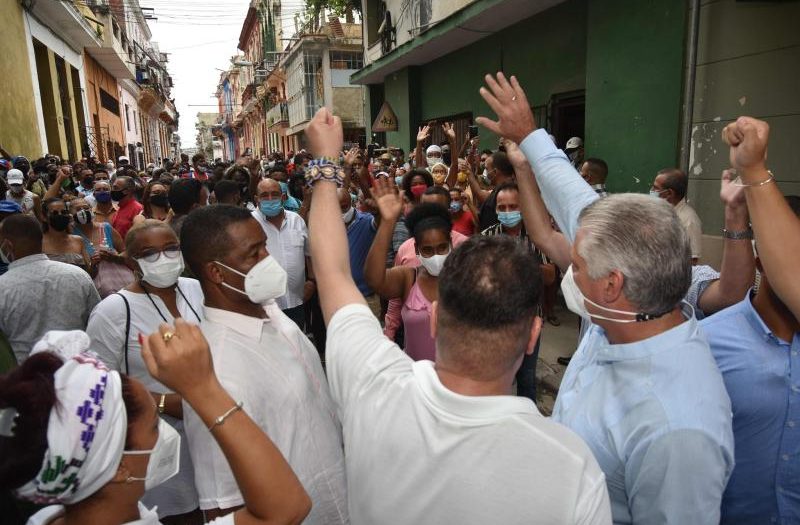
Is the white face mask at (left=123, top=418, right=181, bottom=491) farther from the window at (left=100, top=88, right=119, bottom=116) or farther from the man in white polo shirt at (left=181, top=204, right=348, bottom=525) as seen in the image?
the window at (left=100, top=88, right=119, bottom=116)

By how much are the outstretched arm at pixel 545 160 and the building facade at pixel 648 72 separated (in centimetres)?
Result: 426

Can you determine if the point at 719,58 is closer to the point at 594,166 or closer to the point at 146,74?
the point at 594,166

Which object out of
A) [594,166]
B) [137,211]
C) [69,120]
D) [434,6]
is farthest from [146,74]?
[594,166]

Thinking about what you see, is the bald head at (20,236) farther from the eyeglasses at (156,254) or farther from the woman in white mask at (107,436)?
the woman in white mask at (107,436)

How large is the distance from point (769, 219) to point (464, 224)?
407 cm

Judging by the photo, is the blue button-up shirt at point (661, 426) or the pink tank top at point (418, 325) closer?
the blue button-up shirt at point (661, 426)

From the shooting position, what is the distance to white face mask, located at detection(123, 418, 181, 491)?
1.27 meters

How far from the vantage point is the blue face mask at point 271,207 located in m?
4.41

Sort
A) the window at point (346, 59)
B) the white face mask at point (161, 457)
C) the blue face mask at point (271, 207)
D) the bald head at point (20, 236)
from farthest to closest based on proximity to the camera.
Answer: the window at point (346, 59) → the blue face mask at point (271, 207) → the bald head at point (20, 236) → the white face mask at point (161, 457)

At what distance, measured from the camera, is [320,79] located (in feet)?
85.6

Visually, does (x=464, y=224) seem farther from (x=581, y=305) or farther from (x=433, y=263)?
(x=581, y=305)

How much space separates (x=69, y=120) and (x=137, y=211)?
1194cm

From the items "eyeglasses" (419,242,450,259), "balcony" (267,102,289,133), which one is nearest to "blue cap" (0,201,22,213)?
"eyeglasses" (419,242,450,259)

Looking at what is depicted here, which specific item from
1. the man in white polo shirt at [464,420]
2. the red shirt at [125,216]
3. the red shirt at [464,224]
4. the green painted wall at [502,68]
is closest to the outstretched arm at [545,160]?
the man in white polo shirt at [464,420]
